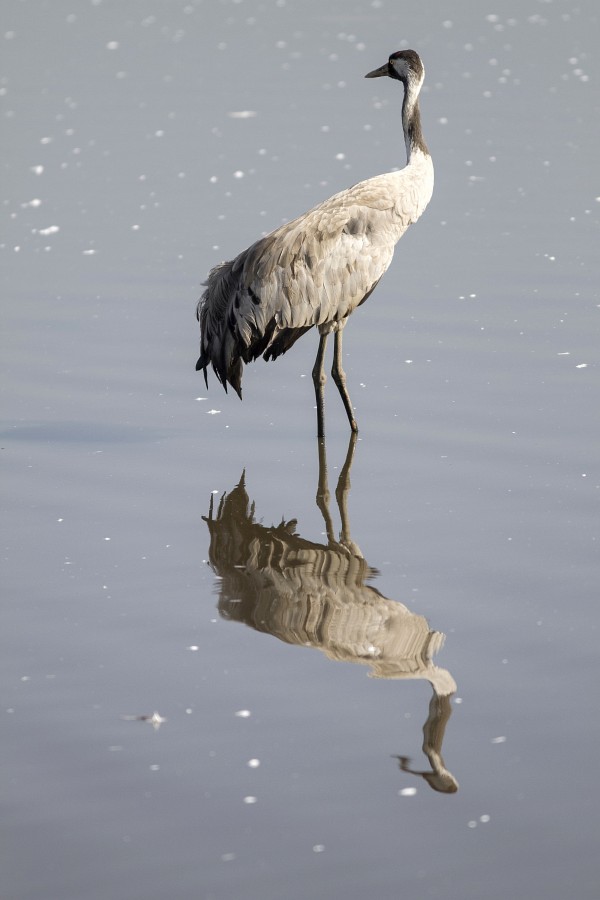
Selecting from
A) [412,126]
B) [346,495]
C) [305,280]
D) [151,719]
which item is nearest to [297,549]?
[346,495]

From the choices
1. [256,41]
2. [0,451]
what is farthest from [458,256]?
[256,41]

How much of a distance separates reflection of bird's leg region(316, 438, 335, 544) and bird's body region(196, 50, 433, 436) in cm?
25

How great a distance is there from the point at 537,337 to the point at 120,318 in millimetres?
2731

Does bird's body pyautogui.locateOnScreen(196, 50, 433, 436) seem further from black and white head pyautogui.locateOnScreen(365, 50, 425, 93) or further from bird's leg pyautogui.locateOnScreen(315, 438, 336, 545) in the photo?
black and white head pyautogui.locateOnScreen(365, 50, 425, 93)

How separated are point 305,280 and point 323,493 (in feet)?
4.17

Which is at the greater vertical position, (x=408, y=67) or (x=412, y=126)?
(x=408, y=67)

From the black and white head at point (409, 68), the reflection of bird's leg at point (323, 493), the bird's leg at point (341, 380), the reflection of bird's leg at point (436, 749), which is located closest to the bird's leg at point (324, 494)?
the reflection of bird's leg at point (323, 493)

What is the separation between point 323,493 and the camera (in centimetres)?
690

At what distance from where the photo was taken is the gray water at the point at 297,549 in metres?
4.09

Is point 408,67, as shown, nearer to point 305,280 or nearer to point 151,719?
point 305,280

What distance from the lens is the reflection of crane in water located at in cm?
500

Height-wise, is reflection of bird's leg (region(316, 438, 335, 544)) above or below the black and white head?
below

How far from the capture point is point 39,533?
20.9ft

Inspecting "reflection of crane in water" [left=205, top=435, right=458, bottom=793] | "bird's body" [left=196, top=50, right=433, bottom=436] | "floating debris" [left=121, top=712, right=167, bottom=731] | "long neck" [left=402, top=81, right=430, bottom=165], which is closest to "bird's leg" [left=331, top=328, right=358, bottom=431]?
"bird's body" [left=196, top=50, right=433, bottom=436]
